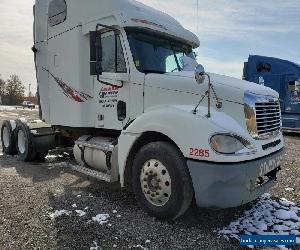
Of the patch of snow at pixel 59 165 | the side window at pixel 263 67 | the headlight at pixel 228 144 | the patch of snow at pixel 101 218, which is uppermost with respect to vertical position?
the side window at pixel 263 67

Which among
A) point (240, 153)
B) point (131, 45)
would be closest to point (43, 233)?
point (240, 153)

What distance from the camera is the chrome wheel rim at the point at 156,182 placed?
4664mm

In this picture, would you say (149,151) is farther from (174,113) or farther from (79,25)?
(79,25)

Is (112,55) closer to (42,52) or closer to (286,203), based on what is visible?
(42,52)

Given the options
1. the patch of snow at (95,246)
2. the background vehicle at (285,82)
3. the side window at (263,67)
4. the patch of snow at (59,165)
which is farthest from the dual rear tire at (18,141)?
the side window at (263,67)

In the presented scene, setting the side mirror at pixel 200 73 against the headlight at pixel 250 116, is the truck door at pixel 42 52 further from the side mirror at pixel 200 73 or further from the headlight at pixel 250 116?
the headlight at pixel 250 116

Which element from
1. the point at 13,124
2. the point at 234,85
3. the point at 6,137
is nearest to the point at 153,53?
the point at 234,85

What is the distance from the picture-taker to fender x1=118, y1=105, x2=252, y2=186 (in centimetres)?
429

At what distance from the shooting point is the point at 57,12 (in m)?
7.53

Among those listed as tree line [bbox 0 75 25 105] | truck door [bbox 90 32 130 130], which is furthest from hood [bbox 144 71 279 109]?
tree line [bbox 0 75 25 105]

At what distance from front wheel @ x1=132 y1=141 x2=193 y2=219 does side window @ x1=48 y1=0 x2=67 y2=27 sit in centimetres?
388

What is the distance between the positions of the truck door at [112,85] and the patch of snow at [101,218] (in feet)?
5.45

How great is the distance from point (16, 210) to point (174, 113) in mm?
2716

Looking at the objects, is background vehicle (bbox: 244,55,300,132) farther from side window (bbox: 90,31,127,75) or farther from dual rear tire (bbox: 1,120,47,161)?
side window (bbox: 90,31,127,75)
